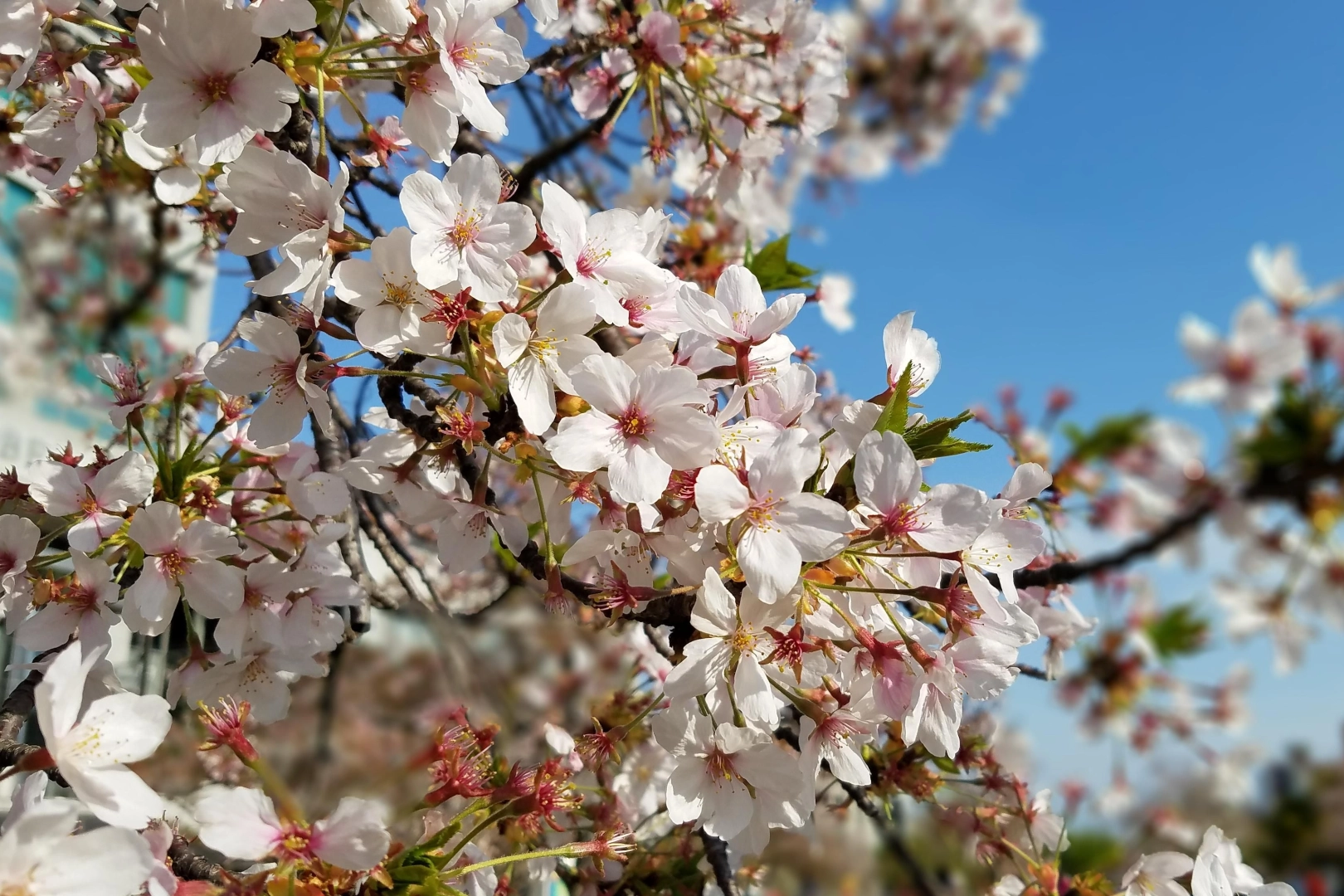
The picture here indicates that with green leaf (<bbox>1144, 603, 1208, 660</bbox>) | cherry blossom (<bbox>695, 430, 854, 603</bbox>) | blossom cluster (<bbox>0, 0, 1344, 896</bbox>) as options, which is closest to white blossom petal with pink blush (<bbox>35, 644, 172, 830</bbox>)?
blossom cluster (<bbox>0, 0, 1344, 896</bbox>)

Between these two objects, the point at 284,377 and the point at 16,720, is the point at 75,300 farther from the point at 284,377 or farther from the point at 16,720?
the point at 284,377

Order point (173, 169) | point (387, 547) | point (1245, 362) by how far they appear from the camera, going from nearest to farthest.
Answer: point (173, 169), point (387, 547), point (1245, 362)

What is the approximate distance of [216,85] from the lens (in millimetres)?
965

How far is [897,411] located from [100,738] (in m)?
0.86

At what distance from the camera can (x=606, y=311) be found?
0.91m

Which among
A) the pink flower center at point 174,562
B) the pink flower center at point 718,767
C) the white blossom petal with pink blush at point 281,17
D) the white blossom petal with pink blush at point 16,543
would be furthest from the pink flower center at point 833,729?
the white blossom petal with pink blush at point 16,543

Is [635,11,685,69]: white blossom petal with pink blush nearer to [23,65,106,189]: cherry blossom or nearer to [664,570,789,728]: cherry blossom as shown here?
[23,65,106,189]: cherry blossom

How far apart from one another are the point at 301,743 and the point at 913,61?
6.63 m

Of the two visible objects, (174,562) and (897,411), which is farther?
(174,562)

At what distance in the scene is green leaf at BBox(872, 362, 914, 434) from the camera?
919mm

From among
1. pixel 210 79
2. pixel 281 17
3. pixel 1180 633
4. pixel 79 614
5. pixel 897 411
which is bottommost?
pixel 79 614

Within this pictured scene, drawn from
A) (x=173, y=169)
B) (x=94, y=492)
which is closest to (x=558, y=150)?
(x=173, y=169)

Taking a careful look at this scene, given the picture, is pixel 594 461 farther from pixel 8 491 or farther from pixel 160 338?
pixel 160 338

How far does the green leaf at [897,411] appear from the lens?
3.02 feet
